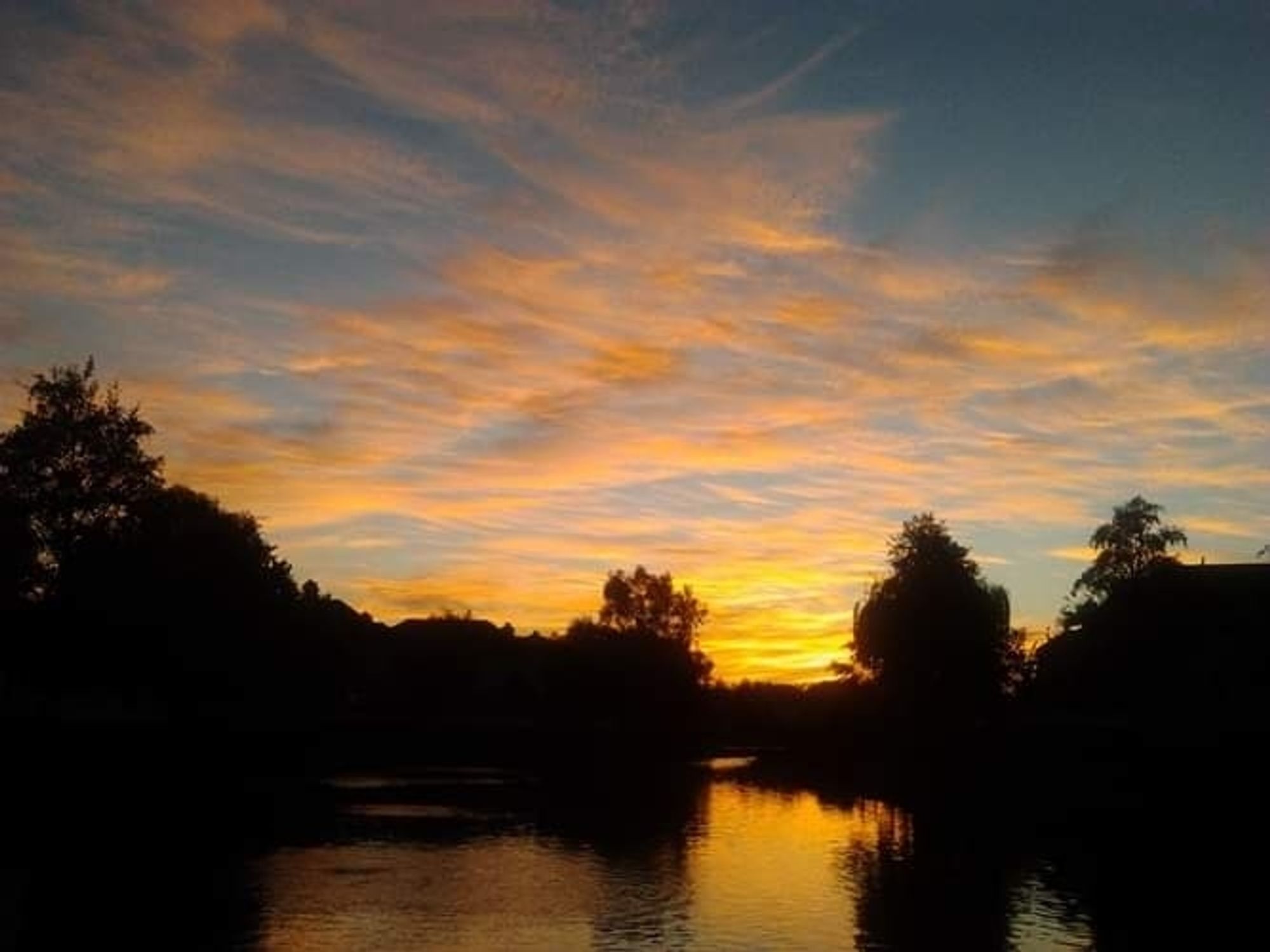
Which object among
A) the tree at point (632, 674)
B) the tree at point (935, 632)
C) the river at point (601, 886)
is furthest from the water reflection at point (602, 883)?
the tree at point (632, 674)

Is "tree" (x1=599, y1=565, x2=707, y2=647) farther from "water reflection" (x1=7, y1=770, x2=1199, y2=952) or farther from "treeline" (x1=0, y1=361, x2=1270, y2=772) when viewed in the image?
"water reflection" (x1=7, y1=770, x2=1199, y2=952)

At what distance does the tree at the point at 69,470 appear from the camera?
263 feet

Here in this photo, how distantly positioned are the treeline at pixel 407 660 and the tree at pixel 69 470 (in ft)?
0.36

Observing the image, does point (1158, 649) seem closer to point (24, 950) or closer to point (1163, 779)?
point (1163, 779)

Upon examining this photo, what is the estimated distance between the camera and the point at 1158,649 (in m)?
85.8

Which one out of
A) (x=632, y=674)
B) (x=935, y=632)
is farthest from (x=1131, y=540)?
(x=632, y=674)

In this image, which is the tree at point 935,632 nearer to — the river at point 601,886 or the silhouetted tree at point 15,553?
the river at point 601,886

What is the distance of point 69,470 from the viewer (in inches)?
3221

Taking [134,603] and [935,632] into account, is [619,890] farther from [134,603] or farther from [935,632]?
[935,632]

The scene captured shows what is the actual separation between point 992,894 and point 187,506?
81674mm

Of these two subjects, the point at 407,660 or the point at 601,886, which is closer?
the point at 601,886

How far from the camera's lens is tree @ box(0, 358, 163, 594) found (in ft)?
263

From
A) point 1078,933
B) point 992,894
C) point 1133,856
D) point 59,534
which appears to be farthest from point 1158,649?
point 59,534

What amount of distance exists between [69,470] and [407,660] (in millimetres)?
81342
